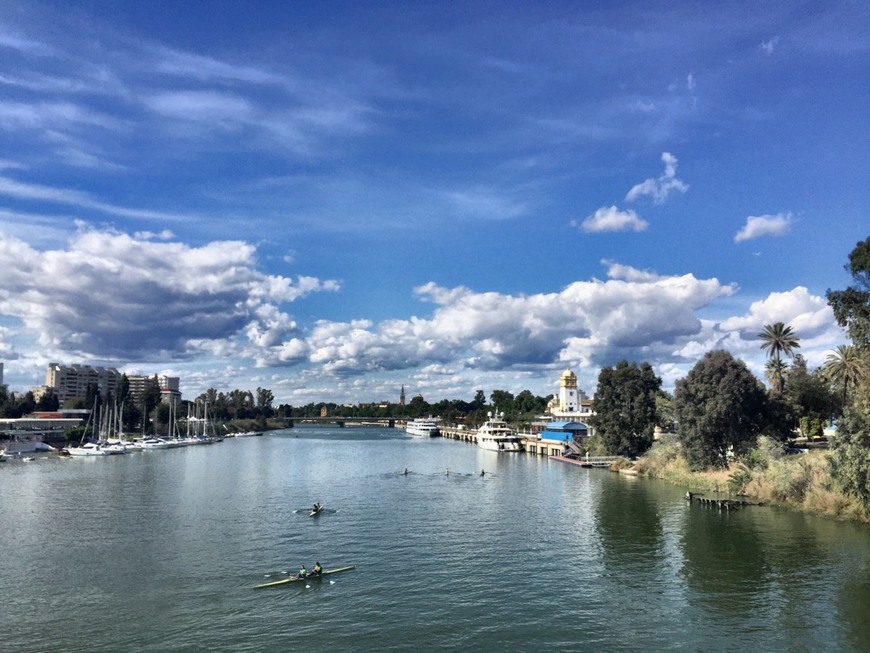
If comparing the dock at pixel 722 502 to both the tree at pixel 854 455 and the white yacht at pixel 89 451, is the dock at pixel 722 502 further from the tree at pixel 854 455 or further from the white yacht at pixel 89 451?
the white yacht at pixel 89 451

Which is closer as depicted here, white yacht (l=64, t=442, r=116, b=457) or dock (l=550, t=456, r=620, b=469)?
dock (l=550, t=456, r=620, b=469)

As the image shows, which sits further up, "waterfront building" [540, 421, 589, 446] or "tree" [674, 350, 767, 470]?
"tree" [674, 350, 767, 470]

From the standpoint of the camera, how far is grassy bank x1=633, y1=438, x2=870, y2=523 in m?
61.6

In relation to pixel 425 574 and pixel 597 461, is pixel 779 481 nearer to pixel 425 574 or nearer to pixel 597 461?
pixel 425 574

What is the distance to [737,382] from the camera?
286ft

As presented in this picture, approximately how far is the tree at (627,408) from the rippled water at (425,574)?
128 feet

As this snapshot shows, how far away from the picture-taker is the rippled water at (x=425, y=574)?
3369 cm

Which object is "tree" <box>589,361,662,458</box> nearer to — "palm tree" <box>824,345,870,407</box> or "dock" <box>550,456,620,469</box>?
"dock" <box>550,456,620,469</box>

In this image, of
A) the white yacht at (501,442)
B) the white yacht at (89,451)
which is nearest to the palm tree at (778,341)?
the white yacht at (501,442)

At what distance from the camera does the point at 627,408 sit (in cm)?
12206

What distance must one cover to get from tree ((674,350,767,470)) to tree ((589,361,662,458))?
27.9 metres

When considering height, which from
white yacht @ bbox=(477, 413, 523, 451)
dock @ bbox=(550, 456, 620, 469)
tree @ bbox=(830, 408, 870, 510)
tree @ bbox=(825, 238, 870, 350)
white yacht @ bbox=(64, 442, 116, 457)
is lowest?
white yacht @ bbox=(477, 413, 523, 451)

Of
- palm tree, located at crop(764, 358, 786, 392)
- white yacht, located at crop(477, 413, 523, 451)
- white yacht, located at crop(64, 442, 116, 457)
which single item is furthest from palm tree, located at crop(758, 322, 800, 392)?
white yacht, located at crop(64, 442, 116, 457)

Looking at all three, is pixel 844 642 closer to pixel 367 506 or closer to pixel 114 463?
pixel 367 506
